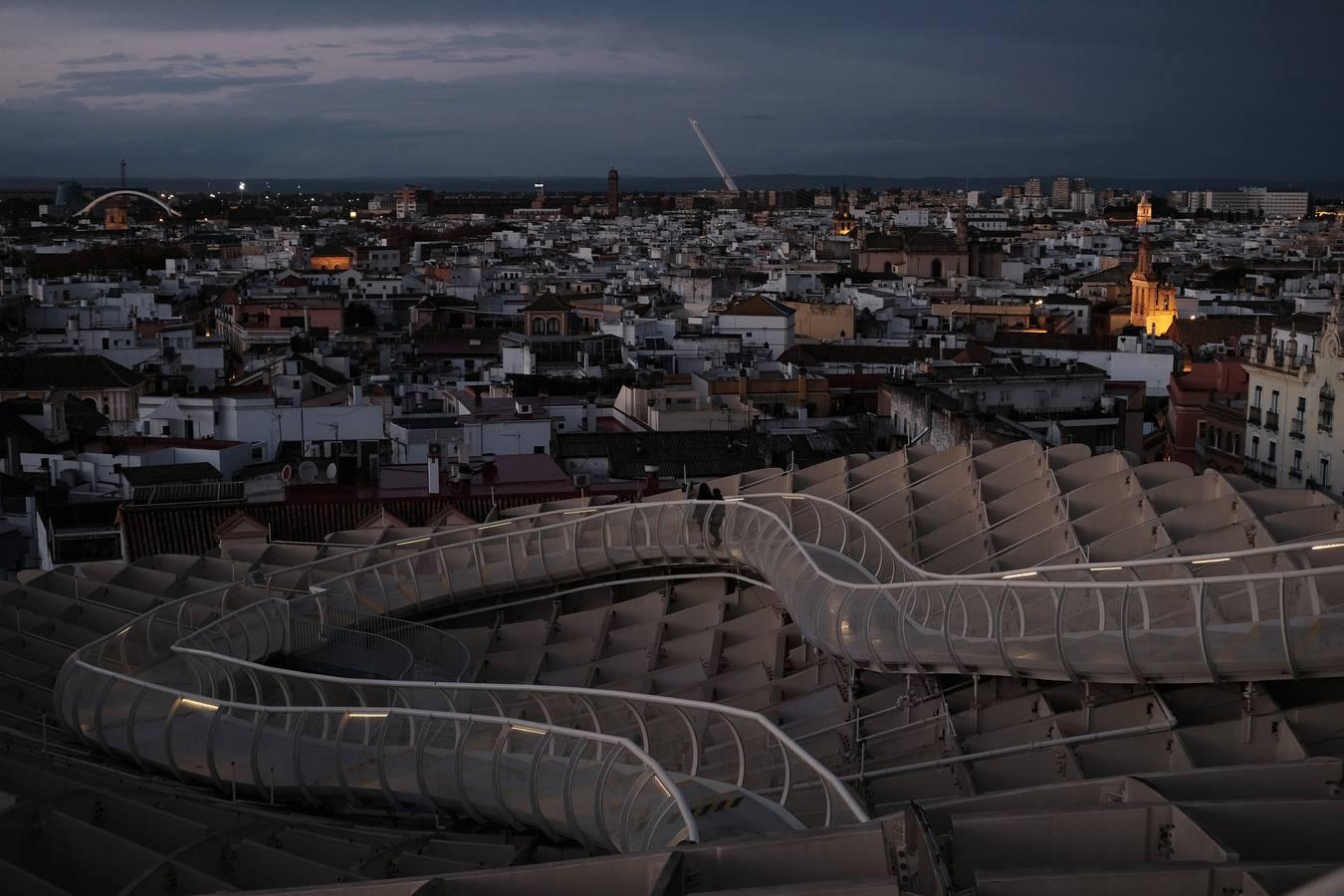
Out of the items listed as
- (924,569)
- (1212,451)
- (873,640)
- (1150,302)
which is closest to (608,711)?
(873,640)

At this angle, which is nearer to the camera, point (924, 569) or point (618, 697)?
point (618, 697)

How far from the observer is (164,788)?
7.49m

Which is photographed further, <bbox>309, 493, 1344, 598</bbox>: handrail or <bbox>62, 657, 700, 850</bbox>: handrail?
<bbox>309, 493, 1344, 598</bbox>: handrail

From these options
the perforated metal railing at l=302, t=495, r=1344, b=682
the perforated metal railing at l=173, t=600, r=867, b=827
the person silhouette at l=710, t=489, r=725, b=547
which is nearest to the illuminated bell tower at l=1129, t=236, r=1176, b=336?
the person silhouette at l=710, t=489, r=725, b=547

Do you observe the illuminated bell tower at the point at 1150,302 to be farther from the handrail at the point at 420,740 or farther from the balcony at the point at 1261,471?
the handrail at the point at 420,740

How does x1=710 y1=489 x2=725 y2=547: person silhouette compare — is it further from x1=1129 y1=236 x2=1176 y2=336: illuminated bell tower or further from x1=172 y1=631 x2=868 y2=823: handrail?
x1=1129 y1=236 x2=1176 y2=336: illuminated bell tower

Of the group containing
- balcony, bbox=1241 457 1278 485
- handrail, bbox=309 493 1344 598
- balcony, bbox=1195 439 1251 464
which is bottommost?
balcony, bbox=1195 439 1251 464

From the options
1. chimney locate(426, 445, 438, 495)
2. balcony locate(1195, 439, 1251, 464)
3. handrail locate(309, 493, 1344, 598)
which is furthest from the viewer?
balcony locate(1195, 439, 1251, 464)

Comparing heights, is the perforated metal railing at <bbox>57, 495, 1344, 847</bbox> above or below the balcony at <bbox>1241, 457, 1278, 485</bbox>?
above

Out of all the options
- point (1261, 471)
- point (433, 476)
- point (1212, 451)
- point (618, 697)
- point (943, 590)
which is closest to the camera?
point (618, 697)

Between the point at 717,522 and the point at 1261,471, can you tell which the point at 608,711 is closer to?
the point at 717,522

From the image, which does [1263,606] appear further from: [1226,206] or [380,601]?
[1226,206]

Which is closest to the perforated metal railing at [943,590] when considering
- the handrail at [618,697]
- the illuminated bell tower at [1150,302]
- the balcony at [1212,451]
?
the handrail at [618,697]

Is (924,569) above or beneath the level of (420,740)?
above
